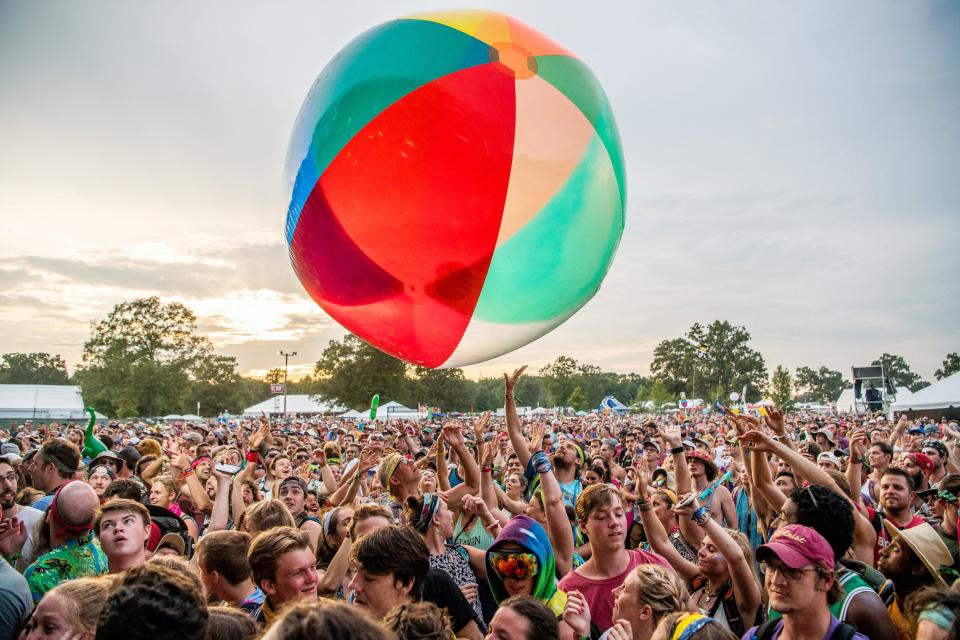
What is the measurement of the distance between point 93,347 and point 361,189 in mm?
68937

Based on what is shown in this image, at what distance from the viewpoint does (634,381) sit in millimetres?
130375

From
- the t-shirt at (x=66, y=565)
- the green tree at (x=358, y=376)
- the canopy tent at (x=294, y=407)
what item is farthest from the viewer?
the green tree at (x=358, y=376)

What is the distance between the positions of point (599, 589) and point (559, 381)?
8974 cm

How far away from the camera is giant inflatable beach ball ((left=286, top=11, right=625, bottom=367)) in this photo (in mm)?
3029

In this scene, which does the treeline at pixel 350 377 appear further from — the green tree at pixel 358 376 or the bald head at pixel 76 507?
the bald head at pixel 76 507

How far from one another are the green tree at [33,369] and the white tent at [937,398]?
133 metres

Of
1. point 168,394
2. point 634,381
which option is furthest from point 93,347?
point 634,381

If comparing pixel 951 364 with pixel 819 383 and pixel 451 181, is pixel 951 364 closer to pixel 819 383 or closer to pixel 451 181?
pixel 819 383

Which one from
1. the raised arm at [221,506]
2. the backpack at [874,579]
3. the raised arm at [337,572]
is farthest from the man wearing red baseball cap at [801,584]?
A: the raised arm at [221,506]

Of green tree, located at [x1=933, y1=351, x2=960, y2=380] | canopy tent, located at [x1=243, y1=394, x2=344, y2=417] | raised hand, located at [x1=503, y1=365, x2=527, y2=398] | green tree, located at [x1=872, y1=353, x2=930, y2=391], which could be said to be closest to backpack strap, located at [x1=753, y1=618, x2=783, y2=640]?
raised hand, located at [x1=503, y1=365, x2=527, y2=398]

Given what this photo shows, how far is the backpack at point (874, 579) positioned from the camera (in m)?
3.04

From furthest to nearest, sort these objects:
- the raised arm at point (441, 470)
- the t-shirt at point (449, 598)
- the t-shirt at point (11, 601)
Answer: the raised arm at point (441, 470)
the t-shirt at point (449, 598)
the t-shirt at point (11, 601)

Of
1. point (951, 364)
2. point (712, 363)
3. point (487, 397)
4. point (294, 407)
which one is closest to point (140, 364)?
point (294, 407)

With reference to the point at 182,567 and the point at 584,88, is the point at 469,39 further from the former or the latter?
the point at 182,567
